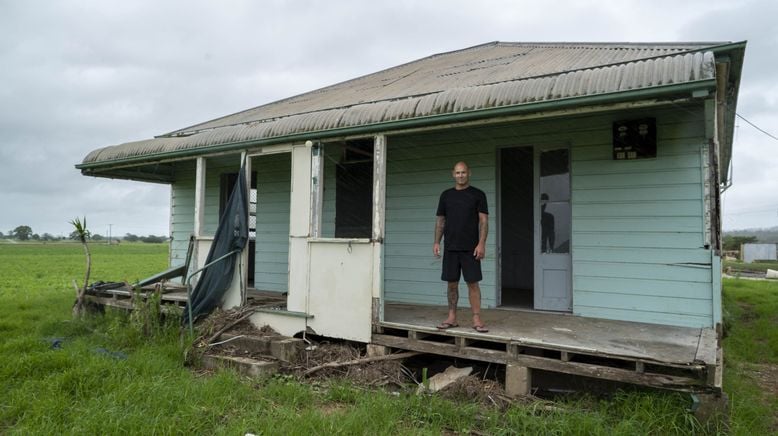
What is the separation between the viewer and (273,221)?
27.4ft

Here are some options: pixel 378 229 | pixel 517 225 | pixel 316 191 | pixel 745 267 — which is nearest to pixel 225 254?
pixel 316 191

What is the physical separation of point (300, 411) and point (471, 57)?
676 cm

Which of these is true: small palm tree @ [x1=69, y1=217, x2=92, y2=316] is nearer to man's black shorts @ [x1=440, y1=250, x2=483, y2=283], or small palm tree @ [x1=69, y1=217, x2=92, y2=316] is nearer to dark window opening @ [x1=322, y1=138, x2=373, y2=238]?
dark window opening @ [x1=322, y1=138, x2=373, y2=238]

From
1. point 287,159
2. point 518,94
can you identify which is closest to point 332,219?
point 287,159

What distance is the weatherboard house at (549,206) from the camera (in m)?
4.09

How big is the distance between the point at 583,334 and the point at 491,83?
8.57 feet

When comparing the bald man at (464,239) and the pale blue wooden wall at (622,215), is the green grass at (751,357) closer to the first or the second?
the pale blue wooden wall at (622,215)

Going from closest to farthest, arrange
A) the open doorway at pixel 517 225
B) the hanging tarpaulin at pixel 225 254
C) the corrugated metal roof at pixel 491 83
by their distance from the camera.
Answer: the corrugated metal roof at pixel 491 83, the hanging tarpaulin at pixel 225 254, the open doorway at pixel 517 225

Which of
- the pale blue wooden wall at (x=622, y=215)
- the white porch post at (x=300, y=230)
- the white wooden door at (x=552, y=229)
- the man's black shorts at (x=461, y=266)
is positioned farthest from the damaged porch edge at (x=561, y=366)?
the white wooden door at (x=552, y=229)

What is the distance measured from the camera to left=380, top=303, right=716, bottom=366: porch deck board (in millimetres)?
3758

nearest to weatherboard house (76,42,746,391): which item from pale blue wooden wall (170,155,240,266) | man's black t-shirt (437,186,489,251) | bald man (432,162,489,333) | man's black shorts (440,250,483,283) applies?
bald man (432,162,489,333)

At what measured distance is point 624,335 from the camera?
14.6 ft

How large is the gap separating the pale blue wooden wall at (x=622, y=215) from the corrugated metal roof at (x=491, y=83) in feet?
2.44

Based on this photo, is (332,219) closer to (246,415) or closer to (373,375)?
(373,375)
